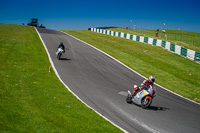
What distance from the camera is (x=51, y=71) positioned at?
59.9 feet

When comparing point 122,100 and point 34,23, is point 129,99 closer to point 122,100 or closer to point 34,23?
point 122,100

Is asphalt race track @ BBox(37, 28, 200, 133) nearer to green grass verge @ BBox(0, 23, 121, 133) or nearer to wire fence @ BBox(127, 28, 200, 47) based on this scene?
green grass verge @ BBox(0, 23, 121, 133)

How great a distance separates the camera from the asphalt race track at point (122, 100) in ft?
32.9

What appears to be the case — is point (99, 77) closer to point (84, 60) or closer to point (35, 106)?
point (84, 60)

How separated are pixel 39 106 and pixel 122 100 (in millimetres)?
5121

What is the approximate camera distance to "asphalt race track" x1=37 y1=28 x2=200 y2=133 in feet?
32.9

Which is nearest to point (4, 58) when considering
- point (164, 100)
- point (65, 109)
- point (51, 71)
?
point (51, 71)

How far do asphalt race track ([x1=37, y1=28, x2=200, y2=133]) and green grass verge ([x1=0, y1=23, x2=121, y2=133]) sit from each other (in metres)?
1.01

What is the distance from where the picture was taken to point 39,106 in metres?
9.79

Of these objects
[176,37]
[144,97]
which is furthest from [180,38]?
[144,97]

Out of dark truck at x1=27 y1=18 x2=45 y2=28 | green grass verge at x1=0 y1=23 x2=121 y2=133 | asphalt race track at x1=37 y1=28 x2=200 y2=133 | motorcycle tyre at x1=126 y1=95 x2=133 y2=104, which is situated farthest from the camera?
dark truck at x1=27 y1=18 x2=45 y2=28

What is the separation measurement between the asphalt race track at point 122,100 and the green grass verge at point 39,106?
1.01 metres

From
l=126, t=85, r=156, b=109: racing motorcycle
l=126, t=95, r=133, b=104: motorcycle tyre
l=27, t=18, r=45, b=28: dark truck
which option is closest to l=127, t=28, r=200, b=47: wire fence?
l=27, t=18, r=45, b=28: dark truck

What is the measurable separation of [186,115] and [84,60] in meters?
13.7
